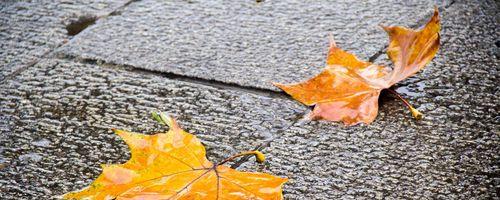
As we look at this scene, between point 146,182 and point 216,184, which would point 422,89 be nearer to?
point 216,184

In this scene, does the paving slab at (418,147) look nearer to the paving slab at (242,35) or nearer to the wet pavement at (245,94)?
the wet pavement at (245,94)

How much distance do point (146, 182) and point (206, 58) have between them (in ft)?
3.06

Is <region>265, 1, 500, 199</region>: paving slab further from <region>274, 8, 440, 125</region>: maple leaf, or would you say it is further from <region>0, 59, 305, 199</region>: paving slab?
<region>0, 59, 305, 199</region>: paving slab

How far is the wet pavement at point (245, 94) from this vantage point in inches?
70.7

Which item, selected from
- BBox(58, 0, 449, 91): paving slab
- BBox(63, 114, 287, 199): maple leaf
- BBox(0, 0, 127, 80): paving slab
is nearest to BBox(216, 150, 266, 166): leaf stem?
BBox(63, 114, 287, 199): maple leaf

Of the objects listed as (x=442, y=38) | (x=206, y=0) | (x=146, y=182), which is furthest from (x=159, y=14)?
(x=146, y=182)

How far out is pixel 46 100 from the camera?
7.39 ft

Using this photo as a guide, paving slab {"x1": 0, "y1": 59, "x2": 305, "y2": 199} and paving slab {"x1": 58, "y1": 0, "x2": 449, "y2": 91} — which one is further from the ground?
paving slab {"x1": 58, "y1": 0, "x2": 449, "y2": 91}

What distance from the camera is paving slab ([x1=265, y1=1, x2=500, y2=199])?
1.70 meters

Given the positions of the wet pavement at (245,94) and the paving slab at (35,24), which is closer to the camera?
the wet pavement at (245,94)

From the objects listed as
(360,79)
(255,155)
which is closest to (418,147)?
(360,79)

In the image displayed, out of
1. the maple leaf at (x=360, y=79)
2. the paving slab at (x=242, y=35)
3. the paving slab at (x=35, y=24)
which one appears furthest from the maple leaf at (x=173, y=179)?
the paving slab at (x=35, y=24)

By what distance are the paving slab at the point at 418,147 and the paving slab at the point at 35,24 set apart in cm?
116

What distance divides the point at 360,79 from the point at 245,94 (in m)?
0.38
